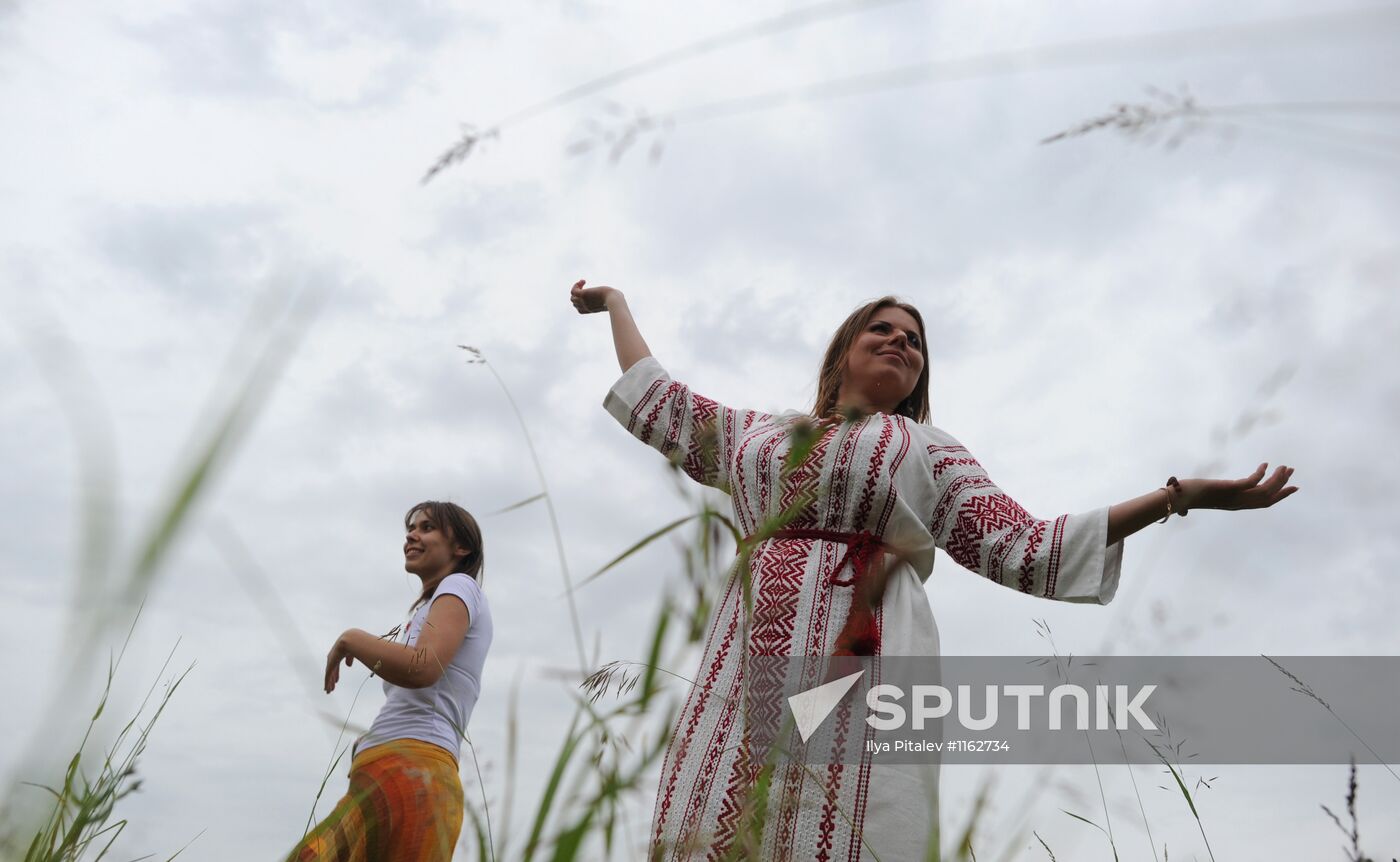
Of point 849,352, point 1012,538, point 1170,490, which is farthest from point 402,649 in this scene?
point 1170,490

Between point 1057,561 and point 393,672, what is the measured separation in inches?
58.6

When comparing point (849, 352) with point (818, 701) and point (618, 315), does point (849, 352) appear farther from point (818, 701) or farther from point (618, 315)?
point (818, 701)

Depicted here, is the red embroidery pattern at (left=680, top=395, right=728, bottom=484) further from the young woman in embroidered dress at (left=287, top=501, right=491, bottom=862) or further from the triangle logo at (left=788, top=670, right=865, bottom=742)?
the young woman in embroidered dress at (left=287, top=501, right=491, bottom=862)

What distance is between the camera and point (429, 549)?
3.56m

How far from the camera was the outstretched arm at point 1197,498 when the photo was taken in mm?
1936

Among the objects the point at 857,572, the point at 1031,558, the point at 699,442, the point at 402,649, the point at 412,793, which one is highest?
the point at 699,442

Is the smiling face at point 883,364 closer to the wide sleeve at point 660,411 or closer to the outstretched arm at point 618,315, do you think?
the wide sleeve at point 660,411

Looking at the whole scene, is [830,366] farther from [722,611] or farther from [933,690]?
[933,690]

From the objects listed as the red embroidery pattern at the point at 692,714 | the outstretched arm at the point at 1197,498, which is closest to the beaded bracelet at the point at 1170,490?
the outstretched arm at the point at 1197,498

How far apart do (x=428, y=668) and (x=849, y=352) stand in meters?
1.30

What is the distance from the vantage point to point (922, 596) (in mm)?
2312

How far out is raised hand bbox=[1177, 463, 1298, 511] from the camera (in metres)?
1.93

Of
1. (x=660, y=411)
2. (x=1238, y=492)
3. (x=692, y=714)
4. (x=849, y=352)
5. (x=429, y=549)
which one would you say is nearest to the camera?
(x=1238, y=492)

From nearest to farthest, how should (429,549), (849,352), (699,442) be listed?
(699,442)
(849,352)
(429,549)
